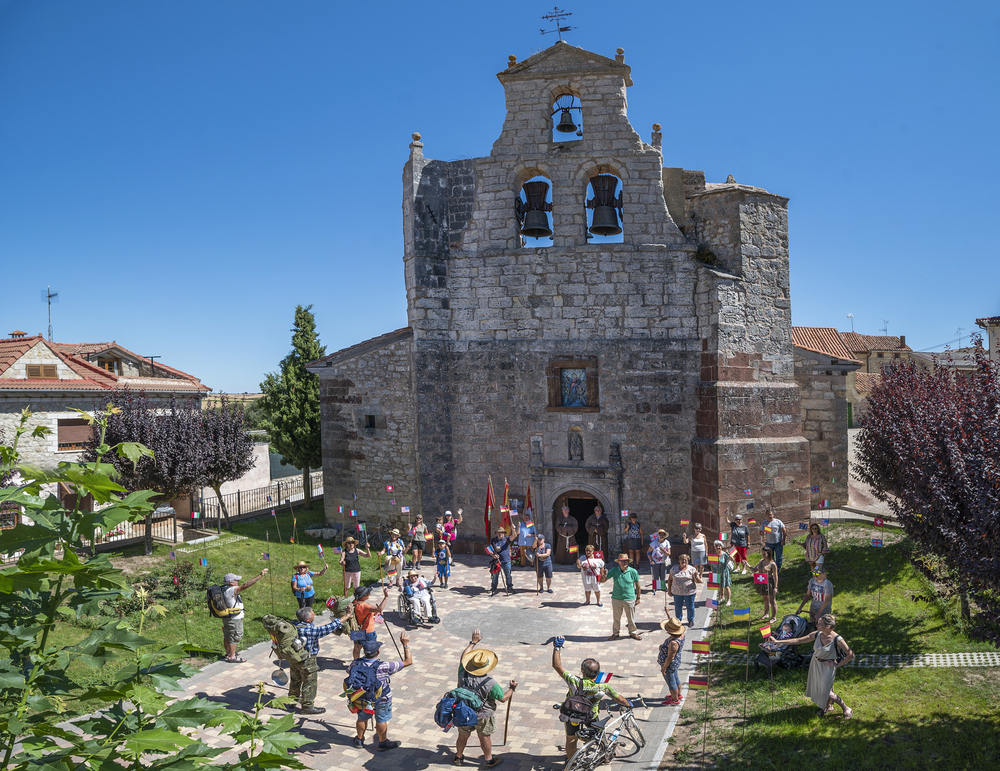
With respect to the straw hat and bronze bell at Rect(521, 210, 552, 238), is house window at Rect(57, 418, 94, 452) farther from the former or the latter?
the straw hat

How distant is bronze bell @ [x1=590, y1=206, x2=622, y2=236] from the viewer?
615 inches

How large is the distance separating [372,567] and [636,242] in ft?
32.8

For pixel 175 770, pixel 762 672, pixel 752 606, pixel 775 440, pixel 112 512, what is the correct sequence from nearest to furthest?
pixel 175 770 → pixel 112 512 → pixel 762 672 → pixel 752 606 → pixel 775 440

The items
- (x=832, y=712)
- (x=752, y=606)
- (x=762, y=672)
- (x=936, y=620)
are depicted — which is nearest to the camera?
(x=832, y=712)

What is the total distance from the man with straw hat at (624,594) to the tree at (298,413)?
1403 cm

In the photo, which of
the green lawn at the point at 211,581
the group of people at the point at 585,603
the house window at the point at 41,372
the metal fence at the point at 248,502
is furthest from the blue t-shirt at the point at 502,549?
the house window at the point at 41,372

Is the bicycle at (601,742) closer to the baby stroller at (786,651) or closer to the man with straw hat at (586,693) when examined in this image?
the man with straw hat at (586,693)

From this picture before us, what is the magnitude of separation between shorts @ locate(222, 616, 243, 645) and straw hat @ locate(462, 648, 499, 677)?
4.71 metres

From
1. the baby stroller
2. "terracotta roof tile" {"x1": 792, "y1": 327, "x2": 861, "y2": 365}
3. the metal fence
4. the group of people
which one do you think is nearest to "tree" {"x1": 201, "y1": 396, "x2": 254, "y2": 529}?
the metal fence

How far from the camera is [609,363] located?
15555 mm

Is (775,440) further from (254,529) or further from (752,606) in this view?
(254,529)

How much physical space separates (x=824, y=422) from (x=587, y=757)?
1271cm

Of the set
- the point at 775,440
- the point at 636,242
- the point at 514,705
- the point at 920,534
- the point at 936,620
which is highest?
the point at 636,242

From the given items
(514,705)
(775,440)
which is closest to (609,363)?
(775,440)
